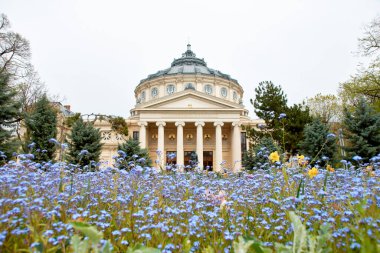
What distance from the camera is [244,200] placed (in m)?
4.28

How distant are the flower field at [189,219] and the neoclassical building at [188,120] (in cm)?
2705

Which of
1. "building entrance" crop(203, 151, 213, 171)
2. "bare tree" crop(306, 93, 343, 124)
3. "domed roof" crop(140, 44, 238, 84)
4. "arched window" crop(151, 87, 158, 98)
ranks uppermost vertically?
"domed roof" crop(140, 44, 238, 84)

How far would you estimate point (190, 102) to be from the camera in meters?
39.2

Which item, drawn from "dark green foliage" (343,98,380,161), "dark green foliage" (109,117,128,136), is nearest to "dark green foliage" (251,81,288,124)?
"dark green foliage" (343,98,380,161)

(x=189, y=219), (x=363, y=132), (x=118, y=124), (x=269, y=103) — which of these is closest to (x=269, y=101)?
(x=269, y=103)

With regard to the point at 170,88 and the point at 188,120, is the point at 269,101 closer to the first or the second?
the point at 188,120

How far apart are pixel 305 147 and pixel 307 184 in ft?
57.3

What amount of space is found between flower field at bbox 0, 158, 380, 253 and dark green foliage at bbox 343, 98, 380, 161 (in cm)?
1436

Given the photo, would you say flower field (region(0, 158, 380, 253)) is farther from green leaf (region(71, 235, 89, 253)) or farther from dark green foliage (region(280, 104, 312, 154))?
dark green foliage (region(280, 104, 312, 154))

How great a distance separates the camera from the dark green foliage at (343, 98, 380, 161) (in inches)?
703

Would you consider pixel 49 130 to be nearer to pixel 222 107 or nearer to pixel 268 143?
pixel 268 143

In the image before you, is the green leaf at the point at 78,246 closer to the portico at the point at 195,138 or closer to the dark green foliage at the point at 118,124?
the dark green foliage at the point at 118,124

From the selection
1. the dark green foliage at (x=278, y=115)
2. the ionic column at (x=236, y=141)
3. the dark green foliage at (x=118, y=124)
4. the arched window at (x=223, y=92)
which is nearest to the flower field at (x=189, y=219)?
the dark green foliage at (x=278, y=115)

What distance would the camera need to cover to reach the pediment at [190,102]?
3894 centimetres
